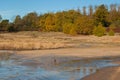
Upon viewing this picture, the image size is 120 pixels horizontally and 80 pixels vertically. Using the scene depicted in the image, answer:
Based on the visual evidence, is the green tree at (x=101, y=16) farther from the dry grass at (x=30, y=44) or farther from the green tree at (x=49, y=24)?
the dry grass at (x=30, y=44)

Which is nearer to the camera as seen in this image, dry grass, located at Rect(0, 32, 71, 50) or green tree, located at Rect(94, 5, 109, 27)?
dry grass, located at Rect(0, 32, 71, 50)

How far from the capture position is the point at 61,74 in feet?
70.4

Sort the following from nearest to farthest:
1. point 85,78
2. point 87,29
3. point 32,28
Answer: point 85,78, point 87,29, point 32,28

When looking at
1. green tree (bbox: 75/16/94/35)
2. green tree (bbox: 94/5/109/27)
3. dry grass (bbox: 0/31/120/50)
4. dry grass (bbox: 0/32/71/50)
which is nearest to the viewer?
dry grass (bbox: 0/32/71/50)

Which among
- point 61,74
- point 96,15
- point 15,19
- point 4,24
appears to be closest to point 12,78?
point 61,74

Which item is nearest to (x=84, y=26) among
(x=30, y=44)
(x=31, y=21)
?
(x=30, y=44)

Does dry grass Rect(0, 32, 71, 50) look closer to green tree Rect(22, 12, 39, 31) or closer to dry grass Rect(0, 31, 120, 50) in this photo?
dry grass Rect(0, 31, 120, 50)

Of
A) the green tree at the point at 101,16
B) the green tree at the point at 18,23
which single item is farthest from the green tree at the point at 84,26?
the green tree at the point at 18,23

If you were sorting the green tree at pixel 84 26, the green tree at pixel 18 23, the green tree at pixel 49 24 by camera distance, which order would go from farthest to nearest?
the green tree at pixel 18 23 < the green tree at pixel 49 24 < the green tree at pixel 84 26

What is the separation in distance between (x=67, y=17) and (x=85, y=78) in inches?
4194

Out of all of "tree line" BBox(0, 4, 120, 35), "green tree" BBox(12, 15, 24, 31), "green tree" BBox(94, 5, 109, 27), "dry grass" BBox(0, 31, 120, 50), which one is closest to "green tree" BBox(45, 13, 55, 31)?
"tree line" BBox(0, 4, 120, 35)

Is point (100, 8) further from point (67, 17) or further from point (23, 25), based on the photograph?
point (23, 25)

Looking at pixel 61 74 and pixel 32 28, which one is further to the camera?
pixel 32 28

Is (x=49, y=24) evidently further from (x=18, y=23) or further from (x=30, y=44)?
(x=30, y=44)
